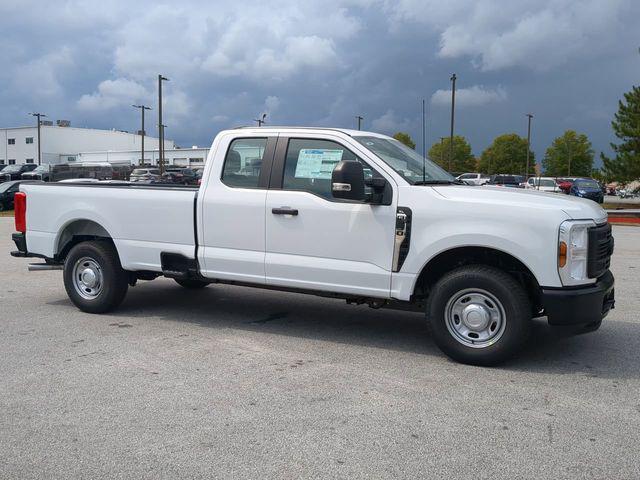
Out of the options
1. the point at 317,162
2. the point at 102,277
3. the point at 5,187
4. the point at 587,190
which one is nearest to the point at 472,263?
the point at 317,162

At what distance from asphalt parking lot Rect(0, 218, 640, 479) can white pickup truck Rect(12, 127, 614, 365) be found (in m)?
0.51

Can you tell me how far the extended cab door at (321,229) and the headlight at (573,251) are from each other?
1.38 meters

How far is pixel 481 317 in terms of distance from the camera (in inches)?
212

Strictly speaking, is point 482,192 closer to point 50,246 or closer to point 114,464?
point 114,464

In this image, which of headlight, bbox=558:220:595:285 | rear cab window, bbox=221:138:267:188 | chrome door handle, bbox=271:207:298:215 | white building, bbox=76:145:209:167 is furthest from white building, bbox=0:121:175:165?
headlight, bbox=558:220:595:285

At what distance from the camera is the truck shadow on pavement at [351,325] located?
5664 millimetres

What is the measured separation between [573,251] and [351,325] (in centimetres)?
262

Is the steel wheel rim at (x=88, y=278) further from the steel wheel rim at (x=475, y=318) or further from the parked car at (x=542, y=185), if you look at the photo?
the parked car at (x=542, y=185)

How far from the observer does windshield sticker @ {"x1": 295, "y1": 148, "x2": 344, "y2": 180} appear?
20.0 feet

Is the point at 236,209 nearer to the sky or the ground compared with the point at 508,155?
nearer to the ground

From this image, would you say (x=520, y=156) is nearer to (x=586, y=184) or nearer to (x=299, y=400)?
(x=586, y=184)

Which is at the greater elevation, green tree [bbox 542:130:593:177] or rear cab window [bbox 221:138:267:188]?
green tree [bbox 542:130:593:177]

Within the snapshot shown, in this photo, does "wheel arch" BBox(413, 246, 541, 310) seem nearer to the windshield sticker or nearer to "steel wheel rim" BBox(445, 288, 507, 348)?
"steel wheel rim" BBox(445, 288, 507, 348)

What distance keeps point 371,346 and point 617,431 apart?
244 centimetres
